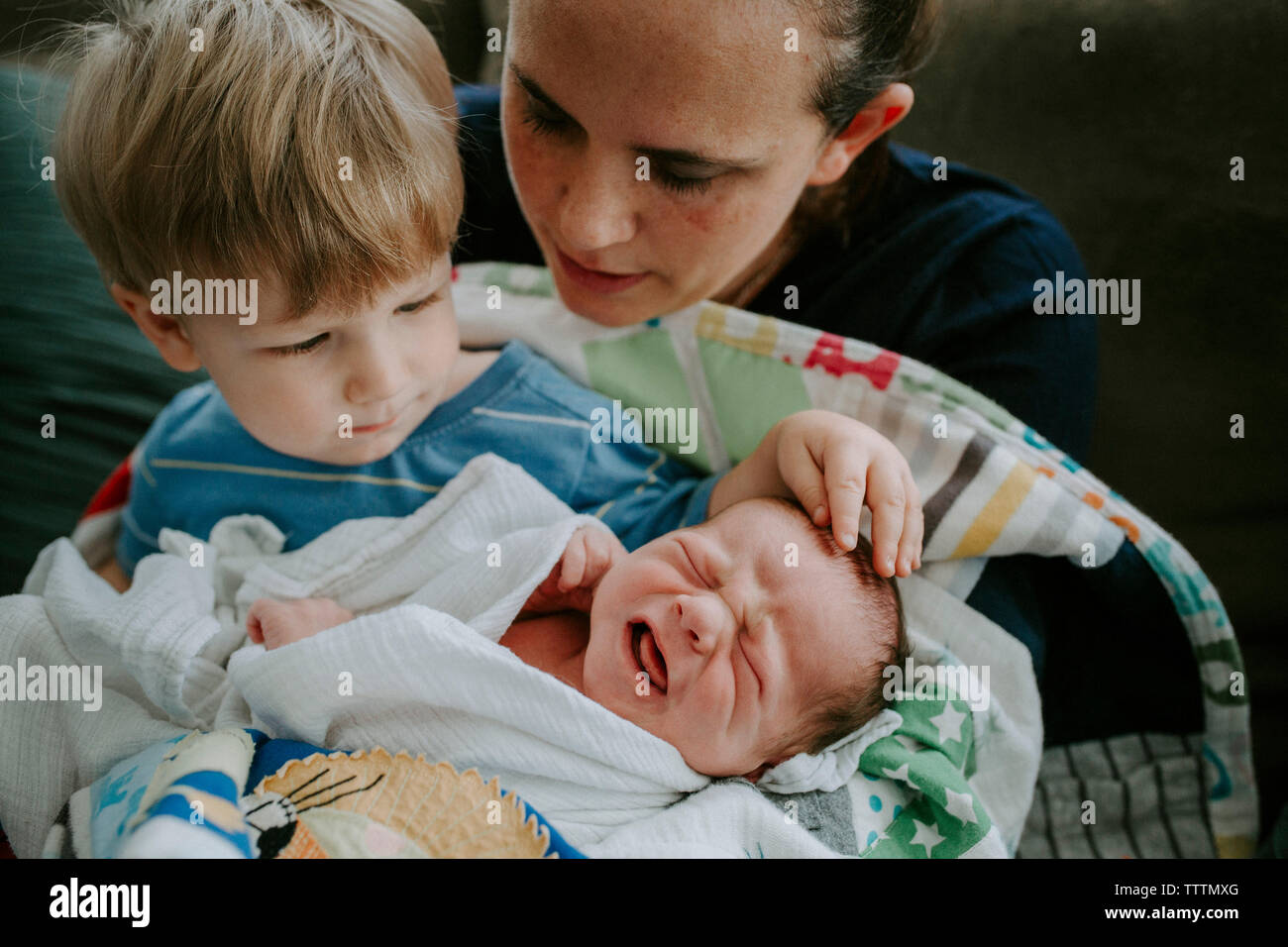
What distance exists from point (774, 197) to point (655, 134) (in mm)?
130

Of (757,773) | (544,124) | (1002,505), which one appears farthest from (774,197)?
(757,773)

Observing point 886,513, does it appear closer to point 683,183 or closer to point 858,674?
point 858,674

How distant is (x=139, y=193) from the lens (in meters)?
0.57

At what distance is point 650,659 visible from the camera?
579 millimetres

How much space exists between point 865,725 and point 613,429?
0.30 metres

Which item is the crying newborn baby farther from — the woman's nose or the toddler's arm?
the woman's nose

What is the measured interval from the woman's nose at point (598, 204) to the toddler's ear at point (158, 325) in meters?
0.28

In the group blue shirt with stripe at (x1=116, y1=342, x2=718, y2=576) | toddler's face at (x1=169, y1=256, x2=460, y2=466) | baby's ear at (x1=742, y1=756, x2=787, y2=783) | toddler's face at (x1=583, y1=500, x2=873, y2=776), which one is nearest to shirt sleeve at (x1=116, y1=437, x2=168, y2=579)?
blue shirt with stripe at (x1=116, y1=342, x2=718, y2=576)

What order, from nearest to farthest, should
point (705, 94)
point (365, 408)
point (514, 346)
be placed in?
point (705, 94), point (365, 408), point (514, 346)

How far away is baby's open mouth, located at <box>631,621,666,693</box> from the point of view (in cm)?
58

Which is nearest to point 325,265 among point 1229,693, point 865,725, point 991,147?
point 865,725

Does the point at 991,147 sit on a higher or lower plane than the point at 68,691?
higher
